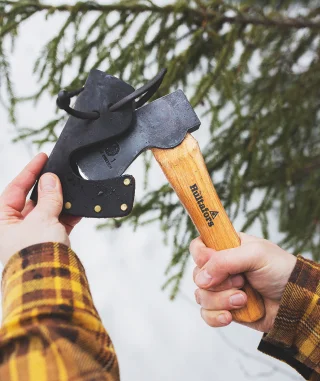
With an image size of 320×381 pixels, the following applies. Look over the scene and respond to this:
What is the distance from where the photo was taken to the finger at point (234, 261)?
1.53 metres

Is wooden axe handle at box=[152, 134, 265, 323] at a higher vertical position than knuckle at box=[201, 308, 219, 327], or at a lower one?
higher

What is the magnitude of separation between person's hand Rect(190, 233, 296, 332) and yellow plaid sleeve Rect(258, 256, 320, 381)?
0.20 feet

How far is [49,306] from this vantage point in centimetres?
105

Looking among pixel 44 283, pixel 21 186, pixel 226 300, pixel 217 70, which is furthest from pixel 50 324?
pixel 217 70

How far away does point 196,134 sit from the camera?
475 cm

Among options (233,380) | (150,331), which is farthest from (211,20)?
(233,380)

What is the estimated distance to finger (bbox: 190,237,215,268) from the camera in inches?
62.3

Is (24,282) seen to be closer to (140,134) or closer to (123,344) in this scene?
(140,134)

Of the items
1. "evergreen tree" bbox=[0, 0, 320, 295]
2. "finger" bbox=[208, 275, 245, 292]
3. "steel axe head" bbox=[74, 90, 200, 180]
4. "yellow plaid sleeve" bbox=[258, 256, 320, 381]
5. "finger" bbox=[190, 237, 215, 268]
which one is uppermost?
"evergreen tree" bbox=[0, 0, 320, 295]

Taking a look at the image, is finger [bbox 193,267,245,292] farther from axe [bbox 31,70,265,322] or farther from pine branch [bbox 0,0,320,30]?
pine branch [bbox 0,0,320,30]

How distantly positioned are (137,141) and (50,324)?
707 mm

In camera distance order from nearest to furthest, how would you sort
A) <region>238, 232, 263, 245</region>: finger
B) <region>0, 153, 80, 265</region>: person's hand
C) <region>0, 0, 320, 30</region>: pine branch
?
1. <region>0, 153, 80, 265</region>: person's hand
2. <region>238, 232, 263, 245</region>: finger
3. <region>0, 0, 320, 30</region>: pine branch

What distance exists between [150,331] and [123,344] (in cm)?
25

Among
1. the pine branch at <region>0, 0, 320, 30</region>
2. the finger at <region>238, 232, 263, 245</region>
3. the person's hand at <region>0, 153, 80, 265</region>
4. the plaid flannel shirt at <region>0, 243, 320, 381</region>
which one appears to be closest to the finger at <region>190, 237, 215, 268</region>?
the finger at <region>238, 232, 263, 245</region>
